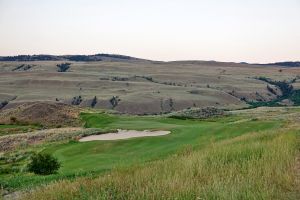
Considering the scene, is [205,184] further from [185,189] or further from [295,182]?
[295,182]

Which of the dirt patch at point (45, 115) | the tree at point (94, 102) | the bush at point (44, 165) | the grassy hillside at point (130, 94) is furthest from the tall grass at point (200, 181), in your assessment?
the tree at point (94, 102)

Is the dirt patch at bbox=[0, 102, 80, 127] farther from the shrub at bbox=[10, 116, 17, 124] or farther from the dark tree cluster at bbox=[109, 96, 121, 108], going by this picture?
the dark tree cluster at bbox=[109, 96, 121, 108]

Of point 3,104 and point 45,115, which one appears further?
point 3,104

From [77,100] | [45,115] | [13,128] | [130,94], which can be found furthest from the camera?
[130,94]

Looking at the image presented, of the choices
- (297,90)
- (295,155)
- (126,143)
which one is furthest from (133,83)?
Result: (295,155)

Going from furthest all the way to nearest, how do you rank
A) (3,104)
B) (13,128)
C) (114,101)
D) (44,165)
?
1. (3,104)
2. (114,101)
3. (13,128)
4. (44,165)

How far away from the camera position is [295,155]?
15.1 meters

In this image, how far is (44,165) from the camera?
24.3 meters

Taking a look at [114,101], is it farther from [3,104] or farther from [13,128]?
[13,128]

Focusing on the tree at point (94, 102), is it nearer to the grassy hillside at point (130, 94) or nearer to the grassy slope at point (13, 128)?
the grassy hillside at point (130, 94)

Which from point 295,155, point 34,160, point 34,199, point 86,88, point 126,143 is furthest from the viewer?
point 86,88

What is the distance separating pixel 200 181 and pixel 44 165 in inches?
554

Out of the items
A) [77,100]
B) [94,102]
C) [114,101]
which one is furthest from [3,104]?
[114,101]

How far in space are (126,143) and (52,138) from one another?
16.8 meters
